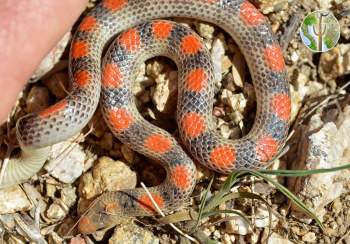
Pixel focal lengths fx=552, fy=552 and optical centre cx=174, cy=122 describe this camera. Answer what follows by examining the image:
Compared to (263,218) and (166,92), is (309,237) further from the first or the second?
(166,92)

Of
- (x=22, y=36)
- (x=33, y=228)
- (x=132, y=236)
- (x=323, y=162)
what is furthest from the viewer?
(x=33, y=228)

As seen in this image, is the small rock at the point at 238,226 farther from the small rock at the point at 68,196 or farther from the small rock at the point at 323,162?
the small rock at the point at 68,196

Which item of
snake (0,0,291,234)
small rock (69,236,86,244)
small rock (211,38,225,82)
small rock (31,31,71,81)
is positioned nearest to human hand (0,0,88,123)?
snake (0,0,291,234)

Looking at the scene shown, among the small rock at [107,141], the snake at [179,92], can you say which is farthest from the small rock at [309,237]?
the small rock at [107,141]

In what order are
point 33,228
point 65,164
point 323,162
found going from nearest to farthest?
point 323,162, point 33,228, point 65,164

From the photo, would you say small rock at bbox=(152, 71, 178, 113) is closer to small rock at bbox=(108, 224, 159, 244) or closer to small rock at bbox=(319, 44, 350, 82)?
small rock at bbox=(108, 224, 159, 244)

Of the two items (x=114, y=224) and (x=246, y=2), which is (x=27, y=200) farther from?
(x=246, y=2)

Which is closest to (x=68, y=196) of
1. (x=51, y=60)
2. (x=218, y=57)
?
(x=51, y=60)

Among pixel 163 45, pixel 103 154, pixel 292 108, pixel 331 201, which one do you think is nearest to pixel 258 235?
pixel 331 201
